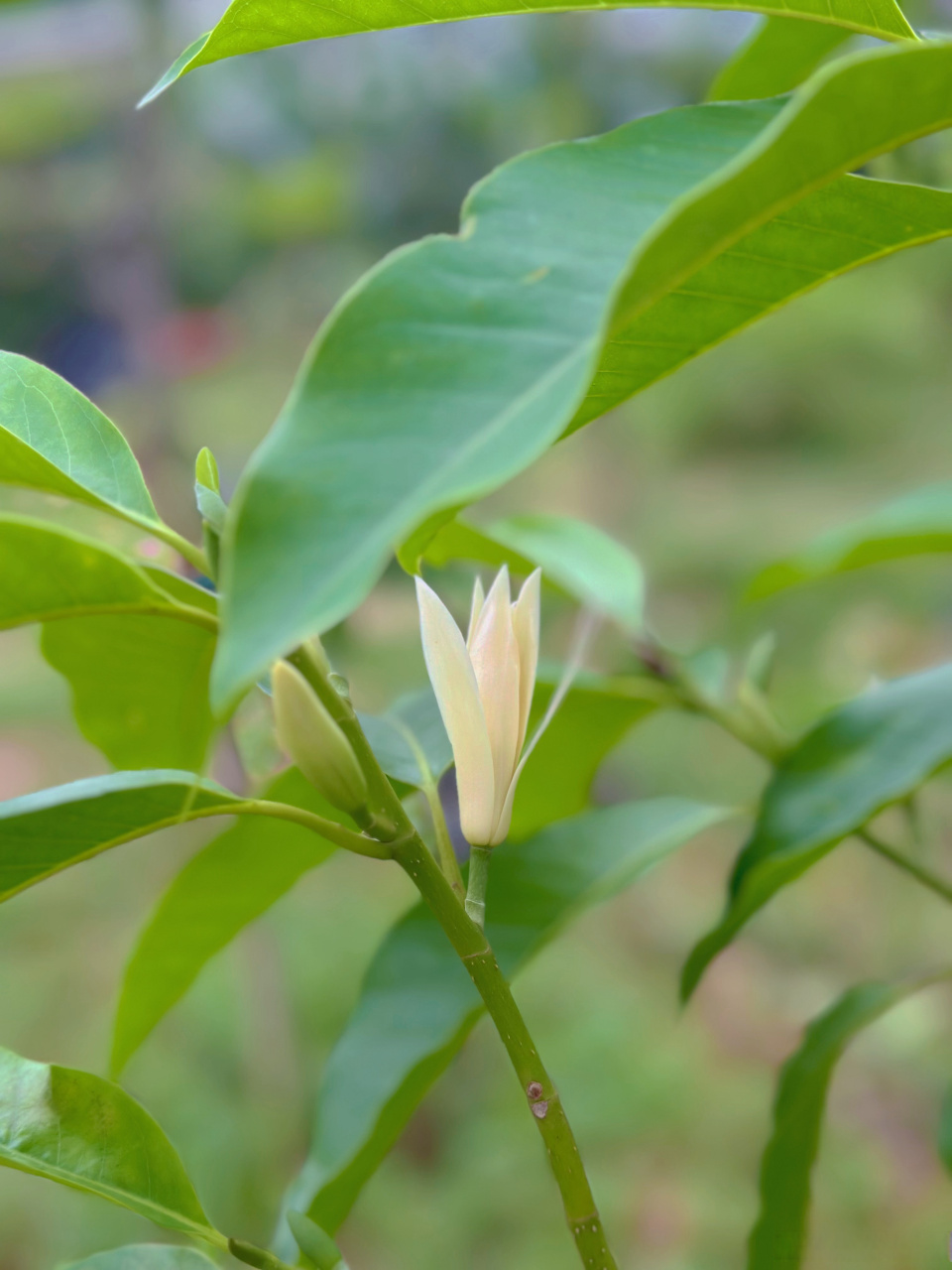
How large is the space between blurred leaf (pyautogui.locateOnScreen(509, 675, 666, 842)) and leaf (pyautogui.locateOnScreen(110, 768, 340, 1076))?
0.10 meters

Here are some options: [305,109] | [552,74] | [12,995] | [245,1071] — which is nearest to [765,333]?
[552,74]

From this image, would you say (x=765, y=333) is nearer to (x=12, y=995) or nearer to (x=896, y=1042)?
(x=896, y=1042)

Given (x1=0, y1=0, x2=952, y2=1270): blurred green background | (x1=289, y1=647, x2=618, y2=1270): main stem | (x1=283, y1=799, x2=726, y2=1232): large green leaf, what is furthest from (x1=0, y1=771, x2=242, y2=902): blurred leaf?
(x1=0, y1=0, x2=952, y2=1270): blurred green background

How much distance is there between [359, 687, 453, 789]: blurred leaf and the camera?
0.96 ft

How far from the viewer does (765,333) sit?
6.73 ft

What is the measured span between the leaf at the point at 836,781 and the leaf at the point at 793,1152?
0.06 meters

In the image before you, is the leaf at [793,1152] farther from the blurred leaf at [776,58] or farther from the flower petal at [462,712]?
the blurred leaf at [776,58]

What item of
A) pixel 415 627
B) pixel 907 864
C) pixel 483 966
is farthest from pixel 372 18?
pixel 415 627

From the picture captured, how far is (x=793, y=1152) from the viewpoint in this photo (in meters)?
0.36

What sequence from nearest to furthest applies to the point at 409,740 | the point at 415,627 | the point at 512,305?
the point at 512,305, the point at 409,740, the point at 415,627

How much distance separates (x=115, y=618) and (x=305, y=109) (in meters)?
2.23

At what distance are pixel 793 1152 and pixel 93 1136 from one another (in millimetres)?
232

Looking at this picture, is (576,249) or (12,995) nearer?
(576,249)

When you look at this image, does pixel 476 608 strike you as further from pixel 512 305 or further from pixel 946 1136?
pixel 946 1136
